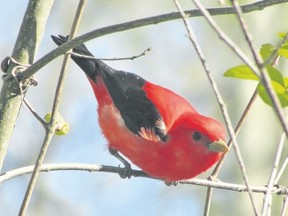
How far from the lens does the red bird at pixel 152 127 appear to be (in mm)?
3645

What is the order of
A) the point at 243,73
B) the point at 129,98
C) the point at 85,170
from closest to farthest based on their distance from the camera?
the point at 243,73
the point at 85,170
the point at 129,98

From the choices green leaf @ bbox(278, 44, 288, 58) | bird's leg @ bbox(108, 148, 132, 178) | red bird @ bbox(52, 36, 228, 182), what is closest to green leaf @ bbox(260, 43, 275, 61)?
green leaf @ bbox(278, 44, 288, 58)

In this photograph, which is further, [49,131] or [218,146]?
[218,146]

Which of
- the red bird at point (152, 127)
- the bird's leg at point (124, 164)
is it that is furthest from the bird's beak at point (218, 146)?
the bird's leg at point (124, 164)

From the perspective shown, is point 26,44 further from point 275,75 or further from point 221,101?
point 221,101

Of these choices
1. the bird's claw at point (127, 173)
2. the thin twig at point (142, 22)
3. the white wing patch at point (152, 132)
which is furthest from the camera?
the white wing patch at point (152, 132)

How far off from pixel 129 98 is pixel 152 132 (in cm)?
31

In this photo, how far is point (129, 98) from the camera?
3990mm

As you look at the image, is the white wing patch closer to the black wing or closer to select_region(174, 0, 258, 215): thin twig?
the black wing

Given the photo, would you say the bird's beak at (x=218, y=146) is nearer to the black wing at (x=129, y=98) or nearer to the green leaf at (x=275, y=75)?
the black wing at (x=129, y=98)

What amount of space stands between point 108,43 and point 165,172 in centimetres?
833

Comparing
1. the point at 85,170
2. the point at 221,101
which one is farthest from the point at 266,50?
the point at 85,170

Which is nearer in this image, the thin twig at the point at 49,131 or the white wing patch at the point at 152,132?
the thin twig at the point at 49,131

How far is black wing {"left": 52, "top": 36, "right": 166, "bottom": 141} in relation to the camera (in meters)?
3.83
